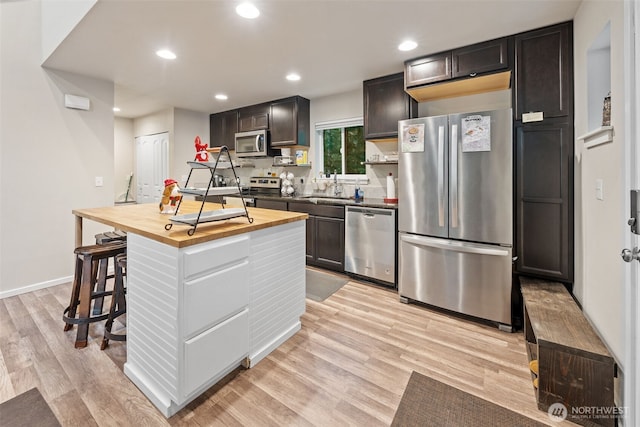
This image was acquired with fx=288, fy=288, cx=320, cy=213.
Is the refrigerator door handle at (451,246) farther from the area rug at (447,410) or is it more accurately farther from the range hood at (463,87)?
the range hood at (463,87)

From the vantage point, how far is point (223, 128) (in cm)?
521

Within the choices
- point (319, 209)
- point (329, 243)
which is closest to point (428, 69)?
point (319, 209)

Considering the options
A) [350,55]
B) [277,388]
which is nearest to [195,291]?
[277,388]

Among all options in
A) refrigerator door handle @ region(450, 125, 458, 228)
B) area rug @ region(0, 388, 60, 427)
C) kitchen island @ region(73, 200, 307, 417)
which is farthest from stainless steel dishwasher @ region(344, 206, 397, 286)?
area rug @ region(0, 388, 60, 427)

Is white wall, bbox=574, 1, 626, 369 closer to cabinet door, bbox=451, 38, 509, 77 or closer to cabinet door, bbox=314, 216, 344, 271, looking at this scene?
cabinet door, bbox=451, 38, 509, 77

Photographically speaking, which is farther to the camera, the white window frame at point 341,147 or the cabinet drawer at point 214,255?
the white window frame at point 341,147

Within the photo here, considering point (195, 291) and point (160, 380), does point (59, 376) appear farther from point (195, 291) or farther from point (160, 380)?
point (195, 291)

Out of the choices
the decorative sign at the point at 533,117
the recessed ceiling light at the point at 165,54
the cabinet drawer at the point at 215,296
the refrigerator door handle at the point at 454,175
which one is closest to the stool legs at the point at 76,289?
the cabinet drawer at the point at 215,296

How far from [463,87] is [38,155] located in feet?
14.8

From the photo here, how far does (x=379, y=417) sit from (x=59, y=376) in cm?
190

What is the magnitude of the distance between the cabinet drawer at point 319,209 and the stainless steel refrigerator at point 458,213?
33.7 inches

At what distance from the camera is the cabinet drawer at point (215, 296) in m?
1.43

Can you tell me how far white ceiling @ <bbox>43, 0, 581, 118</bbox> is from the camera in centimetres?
203

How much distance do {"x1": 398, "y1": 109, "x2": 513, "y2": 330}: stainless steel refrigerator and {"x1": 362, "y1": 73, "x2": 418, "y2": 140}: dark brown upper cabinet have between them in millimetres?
584
